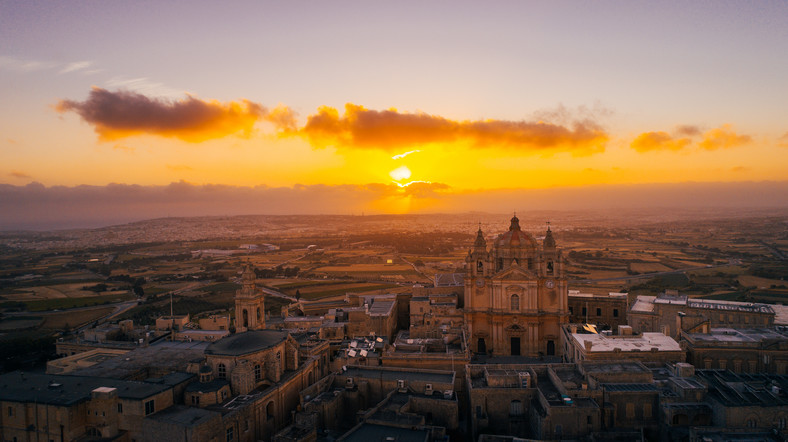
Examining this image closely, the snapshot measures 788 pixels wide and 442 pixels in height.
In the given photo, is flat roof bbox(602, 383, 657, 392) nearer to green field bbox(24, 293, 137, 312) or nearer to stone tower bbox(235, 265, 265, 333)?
stone tower bbox(235, 265, 265, 333)

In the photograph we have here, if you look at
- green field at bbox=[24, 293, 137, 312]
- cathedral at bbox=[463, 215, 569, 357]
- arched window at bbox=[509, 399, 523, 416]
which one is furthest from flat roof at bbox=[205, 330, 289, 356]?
green field at bbox=[24, 293, 137, 312]

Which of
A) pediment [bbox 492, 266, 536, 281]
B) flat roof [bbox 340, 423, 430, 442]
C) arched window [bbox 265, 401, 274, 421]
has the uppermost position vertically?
pediment [bbox 492, 266, 536, 281]

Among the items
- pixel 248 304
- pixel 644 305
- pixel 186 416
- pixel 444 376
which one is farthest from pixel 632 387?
pixel 248 304

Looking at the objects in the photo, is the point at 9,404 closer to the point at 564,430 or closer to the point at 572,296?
the point at 564,430

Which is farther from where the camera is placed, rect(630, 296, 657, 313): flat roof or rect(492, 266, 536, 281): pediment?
rect(630, 296, 657, 313): flat roof

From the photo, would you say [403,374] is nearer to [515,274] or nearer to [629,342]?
[629,342]

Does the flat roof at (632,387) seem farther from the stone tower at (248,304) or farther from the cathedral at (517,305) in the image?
the stone tower at (248,304)
